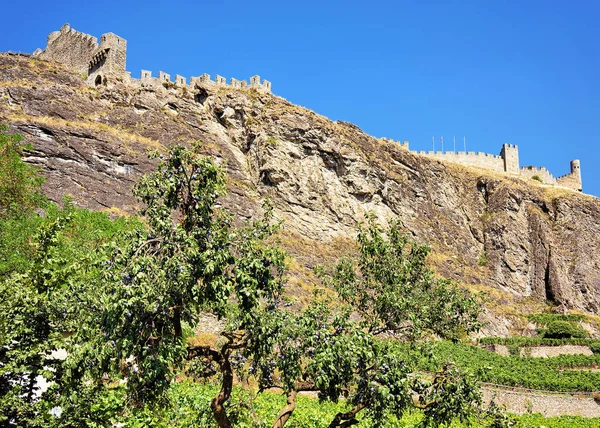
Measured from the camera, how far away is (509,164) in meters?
92.8

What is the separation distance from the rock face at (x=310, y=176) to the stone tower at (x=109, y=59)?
2354 millimetres

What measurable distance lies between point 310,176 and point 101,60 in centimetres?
2475

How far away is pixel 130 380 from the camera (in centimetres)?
962

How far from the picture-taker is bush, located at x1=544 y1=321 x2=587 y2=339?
2304 inches

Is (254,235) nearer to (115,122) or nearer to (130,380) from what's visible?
(130,380)

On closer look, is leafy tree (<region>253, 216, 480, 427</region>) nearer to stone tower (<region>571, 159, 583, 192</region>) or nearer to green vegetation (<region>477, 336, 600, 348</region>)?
green vegetation (<region>477, 336, 600, 348</region>)

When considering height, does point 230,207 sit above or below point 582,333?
above

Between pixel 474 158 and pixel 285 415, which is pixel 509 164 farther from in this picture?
pixel 285 415

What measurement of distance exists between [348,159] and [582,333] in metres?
31.1

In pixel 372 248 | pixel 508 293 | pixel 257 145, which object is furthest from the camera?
pixel 508 293

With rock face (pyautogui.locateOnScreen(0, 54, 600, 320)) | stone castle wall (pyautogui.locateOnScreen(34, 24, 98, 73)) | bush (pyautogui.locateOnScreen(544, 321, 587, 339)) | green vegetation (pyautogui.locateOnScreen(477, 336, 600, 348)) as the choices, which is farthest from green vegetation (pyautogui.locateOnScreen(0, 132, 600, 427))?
stone castle wall (pyautogui.locateOnScreen(34, 24, 98, 73))

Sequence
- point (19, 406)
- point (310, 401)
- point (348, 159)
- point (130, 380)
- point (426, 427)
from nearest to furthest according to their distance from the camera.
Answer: point (130, 380) < point (19, 406) < point (426, 427) < point (310, 401) < point (348, 159)

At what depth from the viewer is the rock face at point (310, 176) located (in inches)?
1827

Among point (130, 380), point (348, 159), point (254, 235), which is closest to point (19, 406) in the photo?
point (130, 380)
